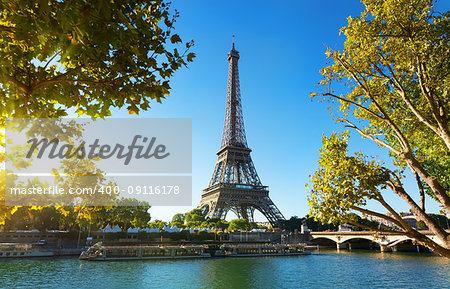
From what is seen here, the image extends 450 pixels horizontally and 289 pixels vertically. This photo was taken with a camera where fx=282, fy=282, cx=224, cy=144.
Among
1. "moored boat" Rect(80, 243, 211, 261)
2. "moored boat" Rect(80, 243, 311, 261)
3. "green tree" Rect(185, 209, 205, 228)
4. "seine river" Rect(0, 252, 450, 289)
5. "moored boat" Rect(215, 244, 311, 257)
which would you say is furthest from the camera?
"green tree" Rect(185, 209, 205, 228)

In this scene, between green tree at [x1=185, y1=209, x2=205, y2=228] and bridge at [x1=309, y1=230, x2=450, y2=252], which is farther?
green tree at [x1=185, y1=209, x2=205, y2=228]

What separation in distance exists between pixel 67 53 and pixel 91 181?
5.63 metres

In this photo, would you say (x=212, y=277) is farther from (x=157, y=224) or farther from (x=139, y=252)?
(x=157, y=224)

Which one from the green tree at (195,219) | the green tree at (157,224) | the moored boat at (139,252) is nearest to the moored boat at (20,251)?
the moored boat at (139,252)

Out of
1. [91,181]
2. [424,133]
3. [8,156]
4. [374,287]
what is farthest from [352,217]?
[374,287]

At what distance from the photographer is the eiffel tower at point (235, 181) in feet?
242

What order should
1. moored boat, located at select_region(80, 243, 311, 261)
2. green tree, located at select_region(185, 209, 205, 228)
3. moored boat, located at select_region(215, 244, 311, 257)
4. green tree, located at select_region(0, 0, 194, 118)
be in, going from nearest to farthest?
1. green tree, located at select_region(0, 0, 194, 118)
2. moored boat, located at select_region(80, 243, 311, 261)
3. moored boat, located at select_region(215, 244, 311, 257)
4. green tree, located at select_region(185, 209, 205, 228)

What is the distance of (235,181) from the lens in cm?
8338

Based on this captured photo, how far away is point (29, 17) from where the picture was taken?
3.82 metres

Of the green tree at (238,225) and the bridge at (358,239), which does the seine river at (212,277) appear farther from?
the green tree at (238,225)

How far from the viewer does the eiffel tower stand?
242 ft

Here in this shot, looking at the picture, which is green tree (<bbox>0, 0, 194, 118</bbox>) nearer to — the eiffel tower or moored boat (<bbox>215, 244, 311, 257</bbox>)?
moored boat (<bbox>215, 244, 311, 257</bbox>)

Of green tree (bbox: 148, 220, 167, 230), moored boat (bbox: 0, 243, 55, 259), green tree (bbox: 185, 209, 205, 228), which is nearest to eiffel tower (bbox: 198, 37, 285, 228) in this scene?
green tree (bbox: 185, 209, 205, 228)

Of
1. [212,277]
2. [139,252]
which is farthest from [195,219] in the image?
[212,277]
